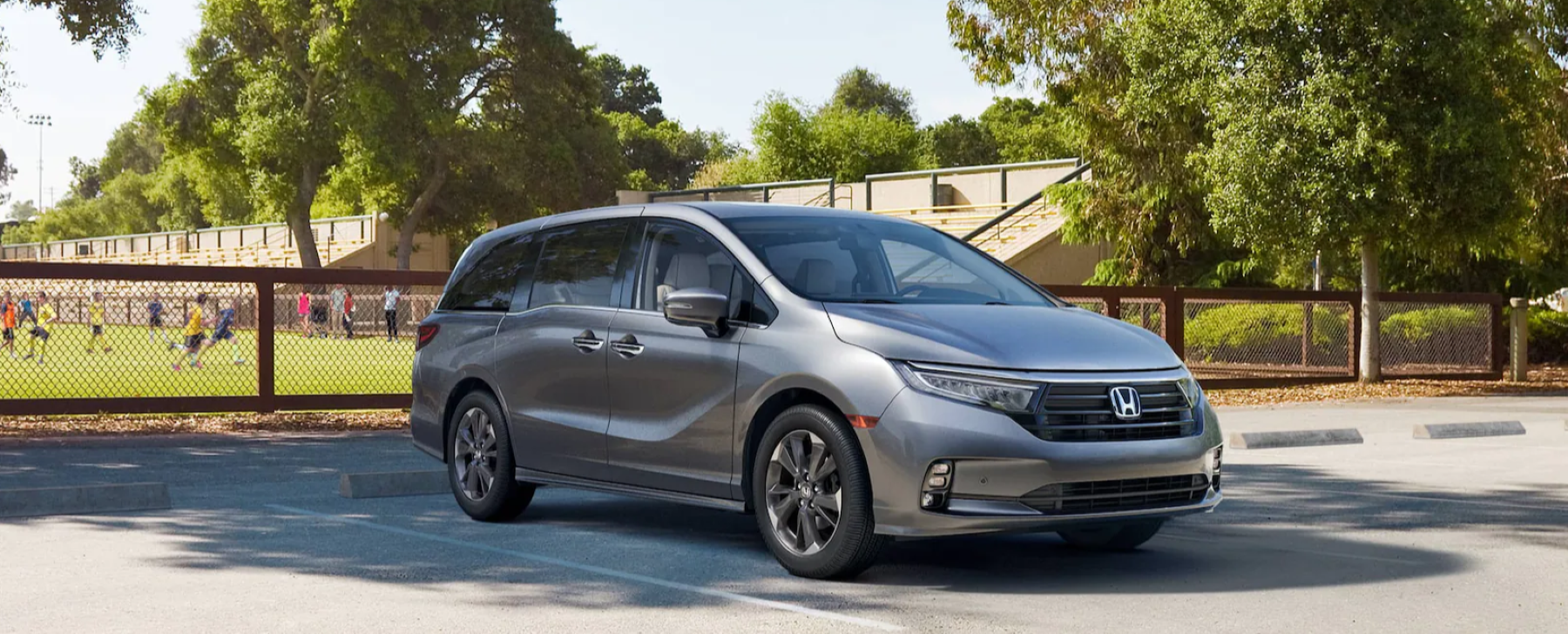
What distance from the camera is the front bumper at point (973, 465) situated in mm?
6984

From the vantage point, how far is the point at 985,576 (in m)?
7.70

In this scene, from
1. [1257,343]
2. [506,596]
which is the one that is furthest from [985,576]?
[1257,343]

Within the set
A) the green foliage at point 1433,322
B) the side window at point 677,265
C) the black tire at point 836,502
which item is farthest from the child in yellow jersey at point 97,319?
the green foliage at point 1433,322

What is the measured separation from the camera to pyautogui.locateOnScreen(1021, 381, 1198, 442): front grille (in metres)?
7.05

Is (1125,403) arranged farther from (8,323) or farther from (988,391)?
(8,323)

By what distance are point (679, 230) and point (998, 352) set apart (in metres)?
2.30

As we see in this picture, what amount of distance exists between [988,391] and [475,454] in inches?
152

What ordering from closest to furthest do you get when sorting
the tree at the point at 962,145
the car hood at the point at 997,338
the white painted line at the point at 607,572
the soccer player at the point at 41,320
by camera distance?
the white painted line at the point at 607,572, the car hood at the point at 997,338, the soccer player at the point at 41,320, the tree at the point at 962,145

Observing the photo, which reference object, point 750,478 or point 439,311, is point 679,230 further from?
point 439,311

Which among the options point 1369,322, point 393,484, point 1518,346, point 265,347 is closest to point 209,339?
→ point 265,347

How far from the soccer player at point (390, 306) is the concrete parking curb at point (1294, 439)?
344 inches

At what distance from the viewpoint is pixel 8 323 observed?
1628cm

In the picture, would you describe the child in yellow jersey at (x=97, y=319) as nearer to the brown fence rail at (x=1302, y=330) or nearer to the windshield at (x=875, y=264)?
the windshield at (x=875, y=264)

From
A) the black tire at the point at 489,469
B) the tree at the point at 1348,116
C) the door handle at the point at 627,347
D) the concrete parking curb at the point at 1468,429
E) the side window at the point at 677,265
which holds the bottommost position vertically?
the concrete parking curb at the point at 1468,429
